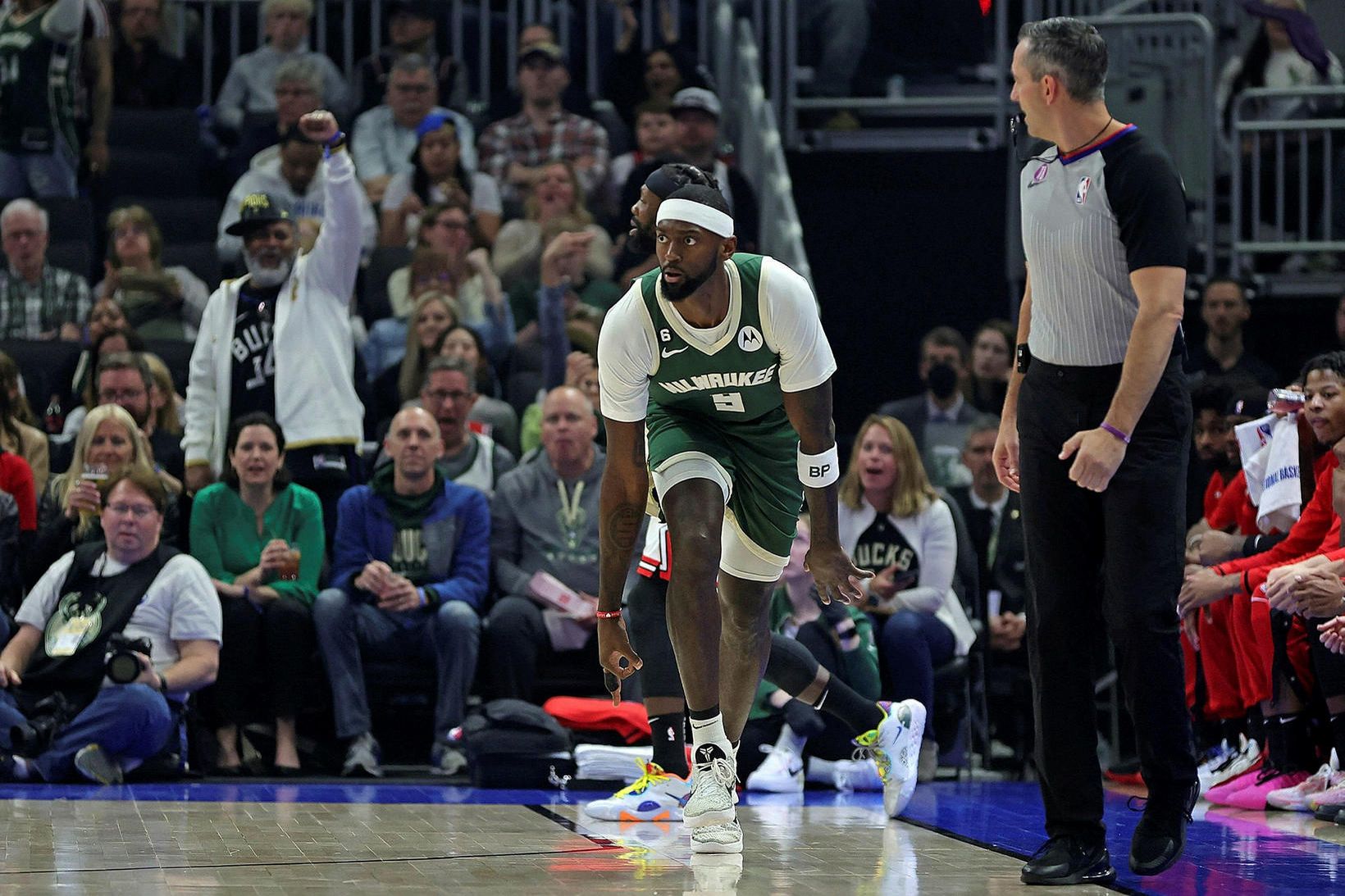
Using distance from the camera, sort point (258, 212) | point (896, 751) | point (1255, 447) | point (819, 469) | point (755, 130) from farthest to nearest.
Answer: point (755, 130), point (258, 212), point (1255, 447), point (896, 751), point (819, 469)

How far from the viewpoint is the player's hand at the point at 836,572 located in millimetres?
5375

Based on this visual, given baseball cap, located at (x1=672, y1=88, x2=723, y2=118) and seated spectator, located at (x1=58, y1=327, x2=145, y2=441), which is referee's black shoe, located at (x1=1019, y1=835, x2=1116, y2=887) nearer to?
seated spectator, located at (x1=58, y1=327, x2=145, y2=441)

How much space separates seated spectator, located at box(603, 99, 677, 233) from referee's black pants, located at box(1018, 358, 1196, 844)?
253 inches

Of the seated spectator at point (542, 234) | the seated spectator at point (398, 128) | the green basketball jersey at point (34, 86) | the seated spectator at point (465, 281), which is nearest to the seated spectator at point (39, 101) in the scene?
the green basketball jersey at point (34, 86)

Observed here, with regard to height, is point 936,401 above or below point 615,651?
above

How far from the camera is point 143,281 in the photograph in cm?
1019

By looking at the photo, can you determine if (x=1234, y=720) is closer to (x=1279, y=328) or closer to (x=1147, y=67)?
(x=1279, y=328)

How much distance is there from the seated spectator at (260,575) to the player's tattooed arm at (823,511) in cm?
344

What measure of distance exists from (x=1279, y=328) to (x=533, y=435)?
4.43 m

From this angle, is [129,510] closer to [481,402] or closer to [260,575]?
[260,575]

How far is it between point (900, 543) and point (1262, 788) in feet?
6.88

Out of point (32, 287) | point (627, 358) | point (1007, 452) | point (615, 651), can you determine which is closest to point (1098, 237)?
point (1007, 452)

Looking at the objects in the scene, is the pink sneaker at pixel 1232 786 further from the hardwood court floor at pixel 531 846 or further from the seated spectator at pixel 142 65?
the seated spectator at pixel 142 65

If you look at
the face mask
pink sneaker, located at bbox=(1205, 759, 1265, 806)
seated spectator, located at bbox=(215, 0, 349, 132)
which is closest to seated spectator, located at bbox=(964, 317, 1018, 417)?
the face mask
